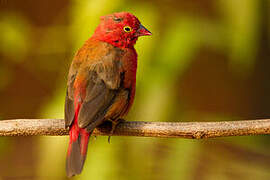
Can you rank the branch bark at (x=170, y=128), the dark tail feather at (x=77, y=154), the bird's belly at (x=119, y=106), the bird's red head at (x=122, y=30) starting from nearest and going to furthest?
the dark tail feather at (x=77, y=154)
the branch bark at (x=170, y=128)
the bird's belly at (x=119, y=106)
the bird's red head at (x=122, y=30)

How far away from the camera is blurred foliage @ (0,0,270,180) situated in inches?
143

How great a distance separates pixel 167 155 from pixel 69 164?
199cm

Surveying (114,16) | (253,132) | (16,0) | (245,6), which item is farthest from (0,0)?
(253,132)

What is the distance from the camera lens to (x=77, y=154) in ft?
8.48

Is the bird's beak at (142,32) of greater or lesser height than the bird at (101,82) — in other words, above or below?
above

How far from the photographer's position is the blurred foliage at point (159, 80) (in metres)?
3.64

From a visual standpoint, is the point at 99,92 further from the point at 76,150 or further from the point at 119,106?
the point at 76,150

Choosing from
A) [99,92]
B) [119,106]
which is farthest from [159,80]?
[99,92]

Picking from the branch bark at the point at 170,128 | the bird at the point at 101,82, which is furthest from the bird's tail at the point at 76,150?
the branch bark at the point at 170,128

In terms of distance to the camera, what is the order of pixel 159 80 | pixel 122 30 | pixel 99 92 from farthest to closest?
pixel 159 80, pixel 122 30, pixel 99 92

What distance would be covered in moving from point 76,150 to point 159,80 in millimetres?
1192

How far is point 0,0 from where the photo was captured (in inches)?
181

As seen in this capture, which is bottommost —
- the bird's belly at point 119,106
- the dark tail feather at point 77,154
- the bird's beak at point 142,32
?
the dark tail feather at point 77,154

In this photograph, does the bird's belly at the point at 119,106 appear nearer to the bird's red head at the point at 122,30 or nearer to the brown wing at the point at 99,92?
the brown wing at the point at 99,92
